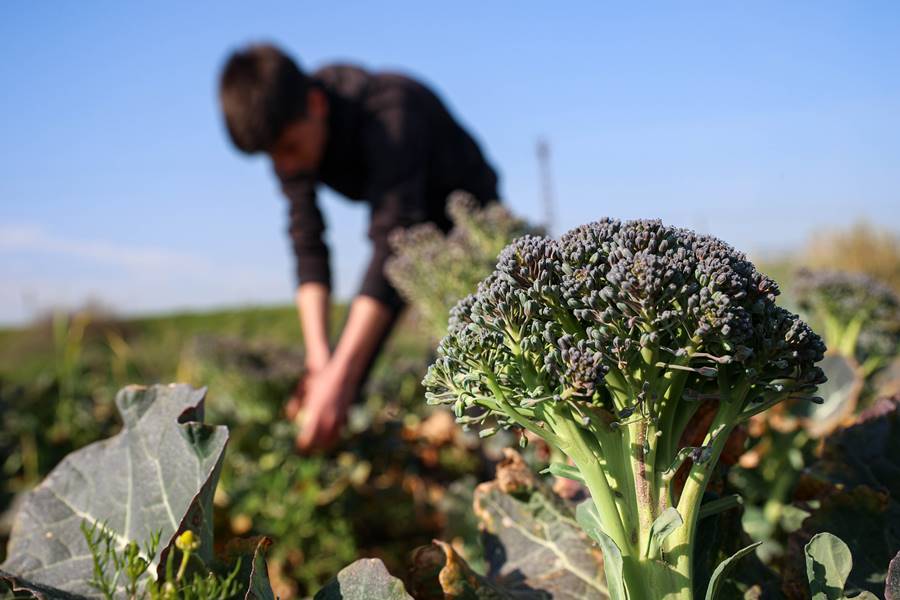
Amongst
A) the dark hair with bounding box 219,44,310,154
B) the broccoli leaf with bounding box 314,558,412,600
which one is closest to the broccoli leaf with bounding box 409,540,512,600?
the broccoli leaf with bounding box 314,558,412,600

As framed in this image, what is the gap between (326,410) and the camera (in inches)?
118

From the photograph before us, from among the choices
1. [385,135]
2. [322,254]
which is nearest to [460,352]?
[385,135]

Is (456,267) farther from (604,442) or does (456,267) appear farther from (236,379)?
(236,379)

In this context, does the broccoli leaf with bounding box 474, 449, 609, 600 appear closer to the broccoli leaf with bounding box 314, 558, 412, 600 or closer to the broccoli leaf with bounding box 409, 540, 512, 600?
the broccoli leaf with bounding box 409, 540, 512, 600

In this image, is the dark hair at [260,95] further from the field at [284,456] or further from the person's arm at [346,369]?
the field at [284,456]

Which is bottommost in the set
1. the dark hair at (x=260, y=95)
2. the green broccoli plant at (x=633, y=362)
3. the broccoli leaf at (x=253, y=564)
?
the broccoli leaf at (x=253, y=564)

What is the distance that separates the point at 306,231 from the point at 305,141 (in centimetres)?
46

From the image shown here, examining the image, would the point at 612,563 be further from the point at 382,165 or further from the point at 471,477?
the point at 382,165

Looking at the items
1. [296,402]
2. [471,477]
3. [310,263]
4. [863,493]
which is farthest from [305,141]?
[863,493]

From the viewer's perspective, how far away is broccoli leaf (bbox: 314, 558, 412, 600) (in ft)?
3.28

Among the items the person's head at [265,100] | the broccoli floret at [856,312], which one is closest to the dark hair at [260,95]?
the person's head at [265,100]

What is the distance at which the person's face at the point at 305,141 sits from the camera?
3.19 m

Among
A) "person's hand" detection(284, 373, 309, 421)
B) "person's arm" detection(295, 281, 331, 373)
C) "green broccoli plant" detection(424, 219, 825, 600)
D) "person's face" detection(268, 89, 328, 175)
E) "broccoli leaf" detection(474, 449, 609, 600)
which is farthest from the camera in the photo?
"person's hand" detection(284, 373, 309, 421)

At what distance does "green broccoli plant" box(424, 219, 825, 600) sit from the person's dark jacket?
2.01 metres
